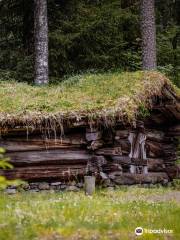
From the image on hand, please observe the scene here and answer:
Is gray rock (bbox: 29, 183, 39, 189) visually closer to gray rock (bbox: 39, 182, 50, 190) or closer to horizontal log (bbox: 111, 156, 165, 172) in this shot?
→ gray rock (bbox: 39, 182, 50, 190)

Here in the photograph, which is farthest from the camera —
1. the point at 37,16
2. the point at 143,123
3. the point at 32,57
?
the point at 32,57

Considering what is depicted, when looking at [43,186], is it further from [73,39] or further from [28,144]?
[73,39]

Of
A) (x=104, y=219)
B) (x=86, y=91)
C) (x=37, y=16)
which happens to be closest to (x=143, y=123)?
(x=86, y=91)

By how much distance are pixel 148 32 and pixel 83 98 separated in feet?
23.3

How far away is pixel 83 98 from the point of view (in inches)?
693

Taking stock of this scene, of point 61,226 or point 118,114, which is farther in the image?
point 118,114

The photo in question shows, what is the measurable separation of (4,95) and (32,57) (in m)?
7.67

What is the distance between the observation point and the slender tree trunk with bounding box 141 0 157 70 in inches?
919

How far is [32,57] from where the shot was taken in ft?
85.3

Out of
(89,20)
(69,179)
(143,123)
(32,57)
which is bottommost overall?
(69,179)

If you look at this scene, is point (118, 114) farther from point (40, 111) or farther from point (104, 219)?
point (104, 219)

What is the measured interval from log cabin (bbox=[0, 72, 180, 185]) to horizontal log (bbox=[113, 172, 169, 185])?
0.10 ft

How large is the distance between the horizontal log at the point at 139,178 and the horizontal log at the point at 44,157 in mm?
1602

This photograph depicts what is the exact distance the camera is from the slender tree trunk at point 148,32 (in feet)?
76.6
